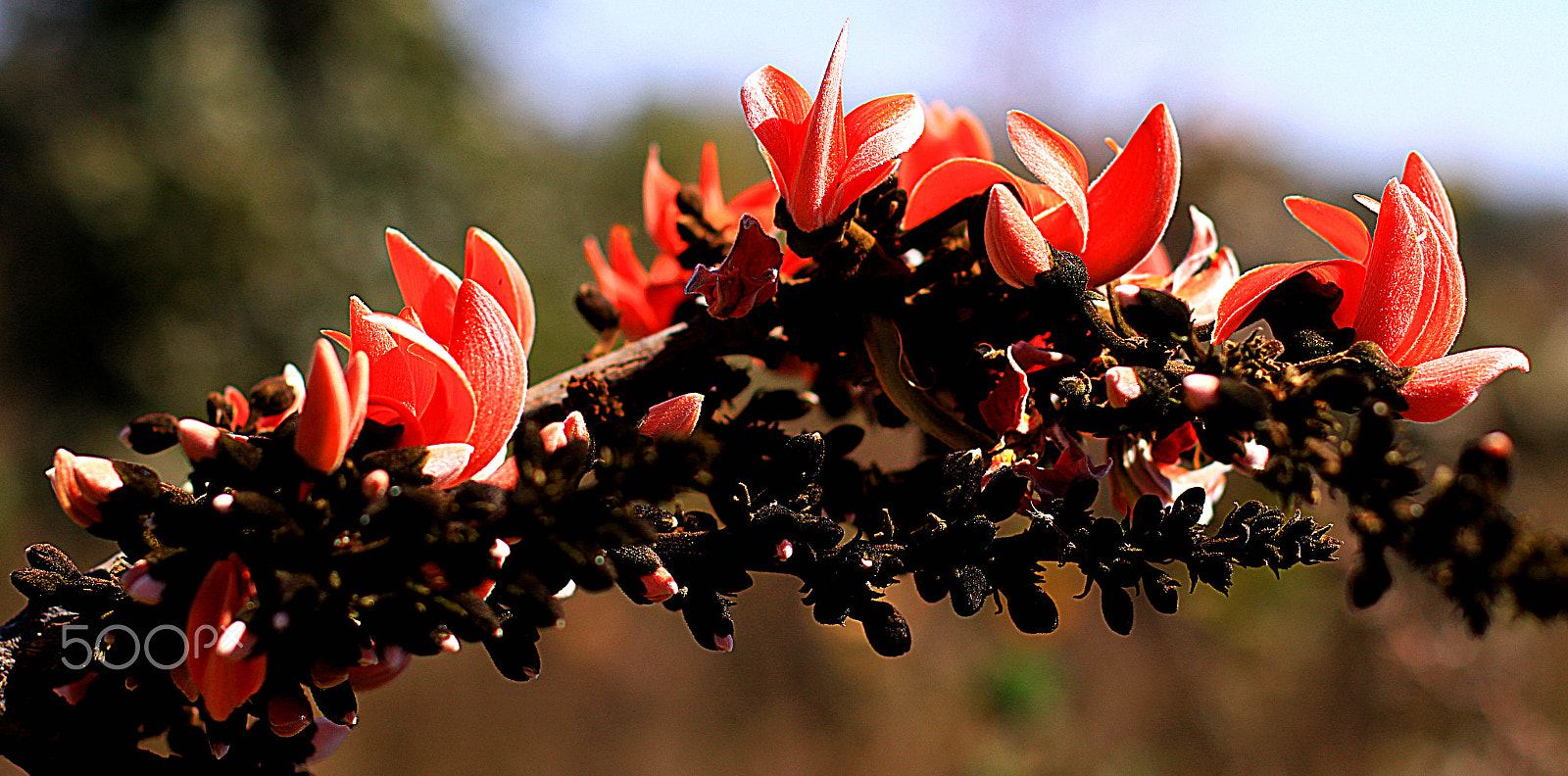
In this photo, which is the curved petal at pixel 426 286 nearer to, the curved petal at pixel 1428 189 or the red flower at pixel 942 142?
the red flower at pixel 942 142

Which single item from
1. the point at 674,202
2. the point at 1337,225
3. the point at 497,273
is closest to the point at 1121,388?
the point at 1337,225

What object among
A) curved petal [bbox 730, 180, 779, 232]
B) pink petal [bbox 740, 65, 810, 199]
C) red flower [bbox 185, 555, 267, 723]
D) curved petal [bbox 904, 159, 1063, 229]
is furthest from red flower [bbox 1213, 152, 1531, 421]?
red flower [bbox 185, 555, 267, 723]

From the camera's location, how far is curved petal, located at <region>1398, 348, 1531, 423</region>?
369 millimetres

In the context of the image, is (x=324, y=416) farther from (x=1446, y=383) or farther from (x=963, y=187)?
(x=1446, y=383)

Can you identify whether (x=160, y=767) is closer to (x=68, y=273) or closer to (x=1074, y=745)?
(x=1074, y=745)

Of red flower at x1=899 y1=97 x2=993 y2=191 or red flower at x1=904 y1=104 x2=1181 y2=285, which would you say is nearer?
red flower at x1=904 y1=104 x2=1181 y2=285

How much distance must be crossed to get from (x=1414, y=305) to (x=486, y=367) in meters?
0.39

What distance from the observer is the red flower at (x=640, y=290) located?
64cm

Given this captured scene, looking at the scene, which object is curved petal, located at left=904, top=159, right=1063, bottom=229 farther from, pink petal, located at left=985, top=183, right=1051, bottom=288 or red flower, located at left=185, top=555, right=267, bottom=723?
red flower, located at left=185, top=555, right=267, bottom=723

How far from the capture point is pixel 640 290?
2.16 feet

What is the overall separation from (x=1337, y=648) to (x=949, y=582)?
437 cm

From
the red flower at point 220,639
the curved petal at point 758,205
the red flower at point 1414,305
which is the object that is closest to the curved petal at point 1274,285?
the red flower at point 1414,305

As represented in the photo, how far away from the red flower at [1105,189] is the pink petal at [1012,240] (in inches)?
1.1

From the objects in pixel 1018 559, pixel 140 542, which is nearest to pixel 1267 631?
pixel 1018 559
